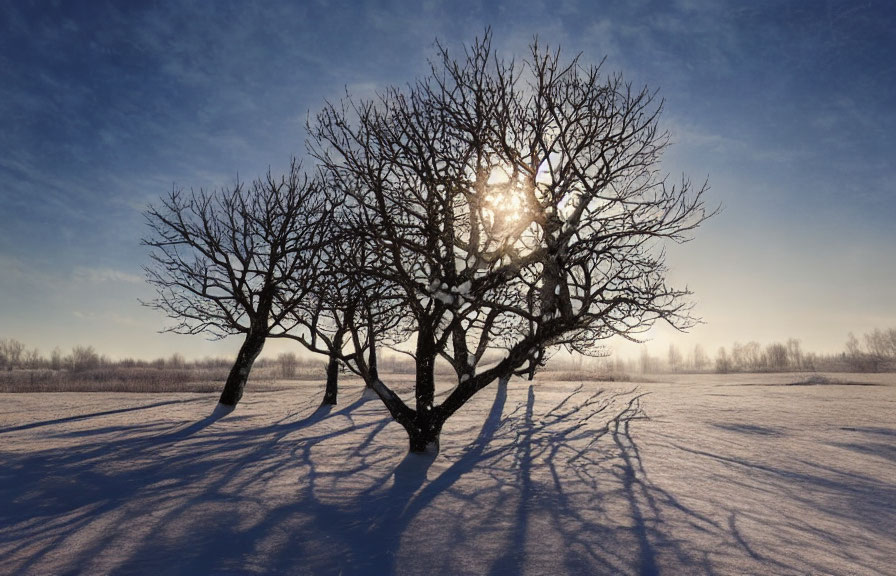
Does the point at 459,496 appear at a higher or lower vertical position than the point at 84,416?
lower

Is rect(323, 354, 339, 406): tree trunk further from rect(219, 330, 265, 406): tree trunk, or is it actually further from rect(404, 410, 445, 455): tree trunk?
rect(404, 410, 445, 455): tree trunk

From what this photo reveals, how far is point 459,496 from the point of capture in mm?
7355

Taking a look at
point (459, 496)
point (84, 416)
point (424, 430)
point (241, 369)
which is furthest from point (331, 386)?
point (459, 496)

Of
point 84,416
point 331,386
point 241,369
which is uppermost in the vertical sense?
point 241,369

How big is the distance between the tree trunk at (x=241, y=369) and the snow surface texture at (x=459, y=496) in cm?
259

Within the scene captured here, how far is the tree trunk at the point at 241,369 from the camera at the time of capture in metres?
17.1

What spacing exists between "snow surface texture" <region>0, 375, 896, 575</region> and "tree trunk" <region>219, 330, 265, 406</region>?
2585 millimetres

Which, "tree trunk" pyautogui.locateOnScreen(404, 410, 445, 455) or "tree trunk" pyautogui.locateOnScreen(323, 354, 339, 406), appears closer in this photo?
"tree trunk" pyautogui.locateOnScreen(404, 410, 445, 455)

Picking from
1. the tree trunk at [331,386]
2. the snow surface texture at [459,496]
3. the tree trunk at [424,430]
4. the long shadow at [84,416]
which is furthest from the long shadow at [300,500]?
the tree trunk at [331,386]

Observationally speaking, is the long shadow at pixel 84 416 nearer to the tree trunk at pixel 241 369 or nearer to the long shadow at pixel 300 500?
the tree trunk at pixel 241 369

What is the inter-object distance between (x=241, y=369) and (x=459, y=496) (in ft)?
41.7

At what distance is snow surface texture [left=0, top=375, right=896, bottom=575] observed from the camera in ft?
17.2

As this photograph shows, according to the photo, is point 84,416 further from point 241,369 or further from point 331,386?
point 331,386

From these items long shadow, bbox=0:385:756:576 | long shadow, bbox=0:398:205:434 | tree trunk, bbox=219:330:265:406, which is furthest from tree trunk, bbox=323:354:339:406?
long shadow, bbox=0:398:205:434
